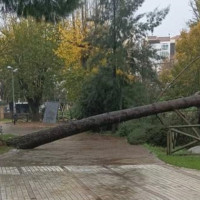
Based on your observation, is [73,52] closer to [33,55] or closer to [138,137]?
[33,55]

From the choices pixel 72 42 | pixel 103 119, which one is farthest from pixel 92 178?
pixel 72 42

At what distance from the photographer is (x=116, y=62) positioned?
27891 mm

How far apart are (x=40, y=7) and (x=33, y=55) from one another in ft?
102

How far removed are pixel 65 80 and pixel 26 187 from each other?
35.6 meters

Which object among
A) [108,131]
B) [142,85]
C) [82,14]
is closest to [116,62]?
[142,85]

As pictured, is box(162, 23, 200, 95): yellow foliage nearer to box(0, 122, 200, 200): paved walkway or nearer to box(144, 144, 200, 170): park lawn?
box(144, 144, 200, 170): park lawn

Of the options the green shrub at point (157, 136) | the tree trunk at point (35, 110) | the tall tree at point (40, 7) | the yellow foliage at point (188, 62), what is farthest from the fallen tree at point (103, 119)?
the tree trunk at point (35, 110)

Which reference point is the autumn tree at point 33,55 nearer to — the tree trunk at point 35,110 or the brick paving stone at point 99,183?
the tree trunk at point 35,110

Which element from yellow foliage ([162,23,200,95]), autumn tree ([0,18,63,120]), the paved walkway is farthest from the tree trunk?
the paved walkway

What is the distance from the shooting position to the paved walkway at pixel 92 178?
9.35m

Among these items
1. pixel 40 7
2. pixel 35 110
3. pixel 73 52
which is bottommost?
pixel 35 110

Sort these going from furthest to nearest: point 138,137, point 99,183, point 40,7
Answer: point 138,137
point 40,7
point 99,183

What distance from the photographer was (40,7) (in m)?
16.9

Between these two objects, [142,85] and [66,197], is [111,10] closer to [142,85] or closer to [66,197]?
[142,85]
